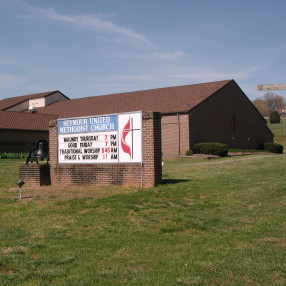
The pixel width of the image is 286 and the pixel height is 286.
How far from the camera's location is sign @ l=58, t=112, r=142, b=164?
1347 centimetres

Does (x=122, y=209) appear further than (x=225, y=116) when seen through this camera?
No

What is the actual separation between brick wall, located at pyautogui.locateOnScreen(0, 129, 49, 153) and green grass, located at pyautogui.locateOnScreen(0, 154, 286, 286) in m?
27.0

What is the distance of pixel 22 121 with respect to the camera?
138ft

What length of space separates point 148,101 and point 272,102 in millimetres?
103398

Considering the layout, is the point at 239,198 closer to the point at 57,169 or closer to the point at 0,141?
the point at 57,169

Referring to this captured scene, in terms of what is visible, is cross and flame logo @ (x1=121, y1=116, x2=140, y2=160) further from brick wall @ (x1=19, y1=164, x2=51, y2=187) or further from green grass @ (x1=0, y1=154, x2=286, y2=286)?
brick wall @ (x1=19, y1=164, x2=51, y2=187)

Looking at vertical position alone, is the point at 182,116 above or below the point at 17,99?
below

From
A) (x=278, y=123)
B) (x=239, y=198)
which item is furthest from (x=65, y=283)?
(x=278, y=123)

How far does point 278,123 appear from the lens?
115062 mm

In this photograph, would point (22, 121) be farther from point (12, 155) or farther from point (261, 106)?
point (261, 106)

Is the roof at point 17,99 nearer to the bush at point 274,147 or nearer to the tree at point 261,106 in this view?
the bush at point 274,147

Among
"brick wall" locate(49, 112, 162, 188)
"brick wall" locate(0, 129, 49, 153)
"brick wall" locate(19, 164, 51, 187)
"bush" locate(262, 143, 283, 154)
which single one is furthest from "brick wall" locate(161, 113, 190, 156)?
"brick wall" locate(49, 112, 162, 188)

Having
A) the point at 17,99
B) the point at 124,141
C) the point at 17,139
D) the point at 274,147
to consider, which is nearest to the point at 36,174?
the point at 124,141

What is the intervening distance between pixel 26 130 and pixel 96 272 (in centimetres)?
3688
